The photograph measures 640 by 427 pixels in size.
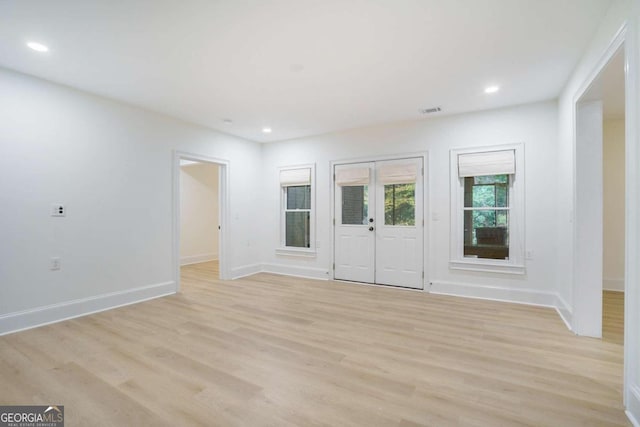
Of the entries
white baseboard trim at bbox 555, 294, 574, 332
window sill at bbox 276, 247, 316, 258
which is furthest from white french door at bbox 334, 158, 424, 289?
white baseboard trim at bbox 555, 294, 574, 332

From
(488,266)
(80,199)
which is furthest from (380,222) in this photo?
(80,199)

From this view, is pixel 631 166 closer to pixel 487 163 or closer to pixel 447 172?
pixel 487 163

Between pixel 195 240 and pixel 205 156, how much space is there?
3336 millimetres

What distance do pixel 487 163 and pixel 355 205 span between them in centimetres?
212

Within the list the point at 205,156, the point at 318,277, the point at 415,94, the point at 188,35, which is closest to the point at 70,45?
the point at 188,35

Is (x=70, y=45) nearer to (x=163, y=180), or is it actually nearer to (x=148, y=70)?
(x=148, y=70)

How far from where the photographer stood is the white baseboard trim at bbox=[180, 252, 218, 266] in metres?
7.26

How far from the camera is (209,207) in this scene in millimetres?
8062

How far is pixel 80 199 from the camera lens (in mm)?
3570

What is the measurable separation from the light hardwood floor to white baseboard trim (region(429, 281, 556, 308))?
0.83 feet

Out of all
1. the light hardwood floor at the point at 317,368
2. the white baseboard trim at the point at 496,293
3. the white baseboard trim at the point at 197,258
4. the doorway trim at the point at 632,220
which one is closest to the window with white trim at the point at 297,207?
the light hardwood floor at the point at 317,368

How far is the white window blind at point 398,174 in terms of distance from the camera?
4738 millimetres

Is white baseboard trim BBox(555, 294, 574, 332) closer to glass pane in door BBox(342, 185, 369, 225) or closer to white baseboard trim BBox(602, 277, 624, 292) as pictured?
white baseboard trim BBox(602, 277, 624, 292)

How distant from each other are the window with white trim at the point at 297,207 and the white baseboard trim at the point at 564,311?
3729mm
